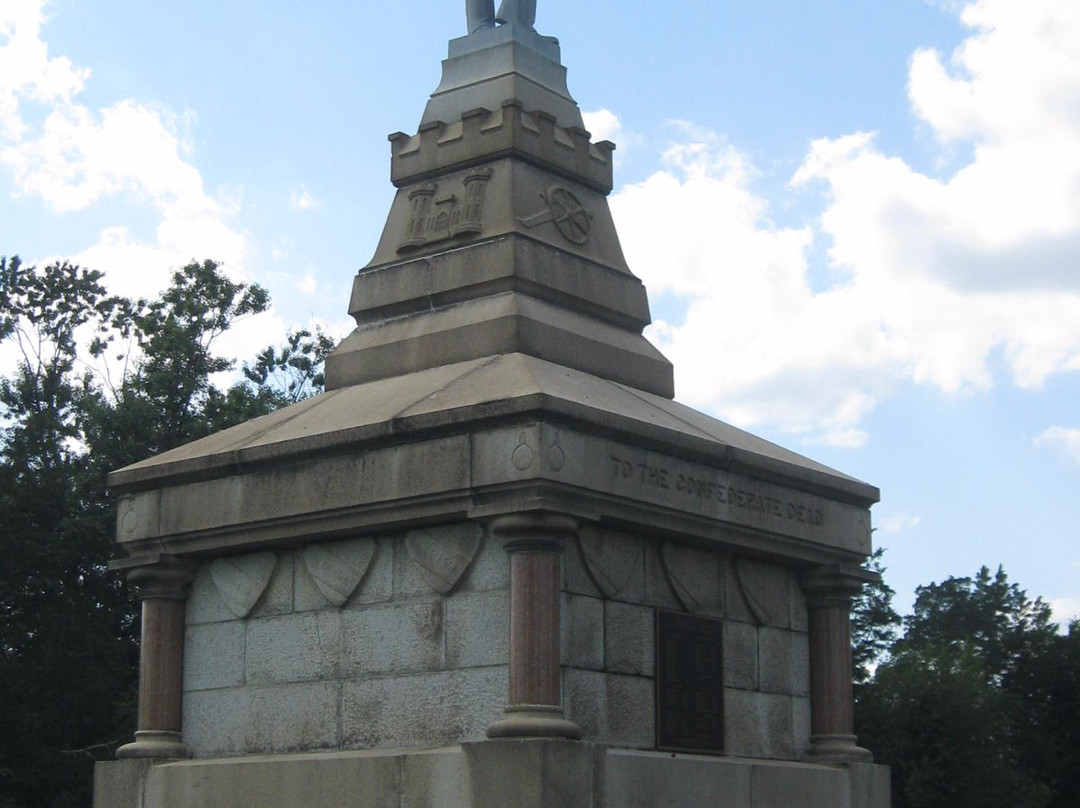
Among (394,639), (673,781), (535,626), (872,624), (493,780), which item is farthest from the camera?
(872,624)

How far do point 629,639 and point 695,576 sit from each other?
0.77 m

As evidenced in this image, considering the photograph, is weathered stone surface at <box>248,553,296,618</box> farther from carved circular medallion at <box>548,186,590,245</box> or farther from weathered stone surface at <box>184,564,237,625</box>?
carved circular medallion at <box>548,186,590,245</box>

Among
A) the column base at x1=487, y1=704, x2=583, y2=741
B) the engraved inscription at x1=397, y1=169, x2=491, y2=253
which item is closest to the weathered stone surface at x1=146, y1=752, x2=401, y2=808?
the column base at x1=487, y1=704, x2=583, y2=741

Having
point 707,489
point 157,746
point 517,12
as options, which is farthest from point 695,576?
point 517,12

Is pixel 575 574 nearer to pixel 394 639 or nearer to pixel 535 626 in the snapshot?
A: pixel 535 626

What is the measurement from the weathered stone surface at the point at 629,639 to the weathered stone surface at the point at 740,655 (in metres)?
0.71

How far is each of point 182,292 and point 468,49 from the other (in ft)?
89.7

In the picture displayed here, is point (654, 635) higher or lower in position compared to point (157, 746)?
higher

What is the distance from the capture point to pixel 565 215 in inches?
437

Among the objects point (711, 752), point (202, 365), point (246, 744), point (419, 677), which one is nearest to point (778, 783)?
point (711, 752)

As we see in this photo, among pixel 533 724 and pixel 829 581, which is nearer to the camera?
pixel 533 724

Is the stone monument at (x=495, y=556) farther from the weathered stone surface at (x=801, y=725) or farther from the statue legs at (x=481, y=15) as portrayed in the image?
the statue legs at (x=481, y=15)

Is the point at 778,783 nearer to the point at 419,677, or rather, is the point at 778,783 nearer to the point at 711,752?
the point at 711,752

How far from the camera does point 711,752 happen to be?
963 cm
